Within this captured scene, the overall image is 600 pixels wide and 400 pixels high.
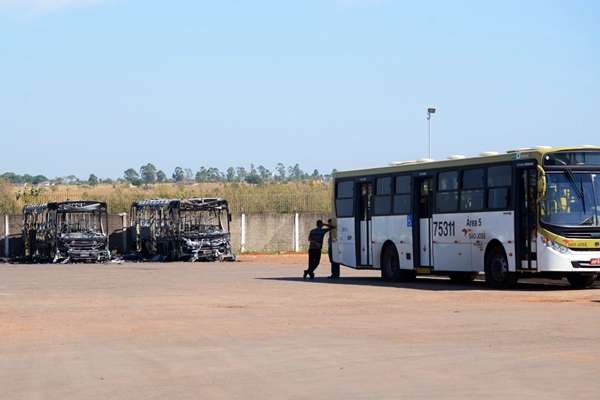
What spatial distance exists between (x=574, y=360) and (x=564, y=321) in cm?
546

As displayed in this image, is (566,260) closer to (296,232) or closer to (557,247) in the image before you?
(557,247)

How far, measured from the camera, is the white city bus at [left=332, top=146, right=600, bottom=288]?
2758 centimetres

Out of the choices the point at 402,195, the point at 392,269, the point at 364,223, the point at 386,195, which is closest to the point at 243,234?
the point at 364,223

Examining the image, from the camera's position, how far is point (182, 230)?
55.0 metres

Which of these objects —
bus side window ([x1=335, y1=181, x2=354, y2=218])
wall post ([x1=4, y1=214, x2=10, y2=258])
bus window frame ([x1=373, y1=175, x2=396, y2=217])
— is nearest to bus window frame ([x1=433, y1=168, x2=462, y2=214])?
bus window frame ([x1=373, y1=175, x2=396, y2=217])

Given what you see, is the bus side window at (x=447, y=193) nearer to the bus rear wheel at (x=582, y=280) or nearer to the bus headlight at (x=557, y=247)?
the bus rear wheel at (x=582, y=280)

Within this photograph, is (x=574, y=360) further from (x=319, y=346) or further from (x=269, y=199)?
(x=269, y=199)

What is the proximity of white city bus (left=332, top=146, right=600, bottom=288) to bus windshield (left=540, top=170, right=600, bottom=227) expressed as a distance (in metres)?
0.02

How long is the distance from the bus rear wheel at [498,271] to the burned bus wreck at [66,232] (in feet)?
89.1

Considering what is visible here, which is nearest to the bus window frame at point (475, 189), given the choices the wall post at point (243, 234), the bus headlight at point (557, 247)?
the bus headlight at point (557, 247)

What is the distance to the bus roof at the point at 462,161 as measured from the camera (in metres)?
27.9

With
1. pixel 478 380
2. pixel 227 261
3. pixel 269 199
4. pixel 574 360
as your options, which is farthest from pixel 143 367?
Answer: pixel 269 199

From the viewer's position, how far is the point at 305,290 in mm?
29875

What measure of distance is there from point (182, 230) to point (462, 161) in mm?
25833
